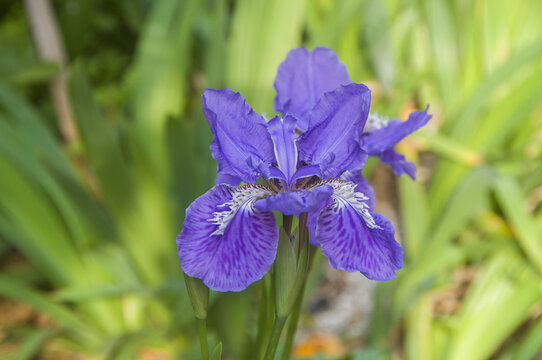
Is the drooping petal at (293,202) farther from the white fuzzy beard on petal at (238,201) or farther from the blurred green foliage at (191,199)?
the blurred green foliage at (191,199)

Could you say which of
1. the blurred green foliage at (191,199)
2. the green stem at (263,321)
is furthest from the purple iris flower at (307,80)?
the blurred green foliage at (191,199)

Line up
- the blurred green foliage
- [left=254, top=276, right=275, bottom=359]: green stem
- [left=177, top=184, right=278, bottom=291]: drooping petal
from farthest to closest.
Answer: the blurred green foliage < [left=254, top=276, right=275, bottom=359]: green stem < [left=177, top=184, right=278, bottom=291]: drooping petal

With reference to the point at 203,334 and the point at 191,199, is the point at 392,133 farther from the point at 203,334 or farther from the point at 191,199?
the point at 191,199

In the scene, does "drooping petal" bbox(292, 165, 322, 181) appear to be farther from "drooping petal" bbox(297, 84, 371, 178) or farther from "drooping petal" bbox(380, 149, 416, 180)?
"drooping petal" bbox(380, 149, 416, 180)

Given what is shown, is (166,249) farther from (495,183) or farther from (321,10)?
(321,10)

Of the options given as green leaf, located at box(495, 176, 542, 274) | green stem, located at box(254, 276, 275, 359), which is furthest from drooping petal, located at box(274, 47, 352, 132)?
green leaf, located at box(495, 176, 542, 274)

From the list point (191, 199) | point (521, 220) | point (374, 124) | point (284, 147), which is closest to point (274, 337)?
point (284, 147)

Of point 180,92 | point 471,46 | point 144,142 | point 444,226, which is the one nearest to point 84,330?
A: point 144,142
